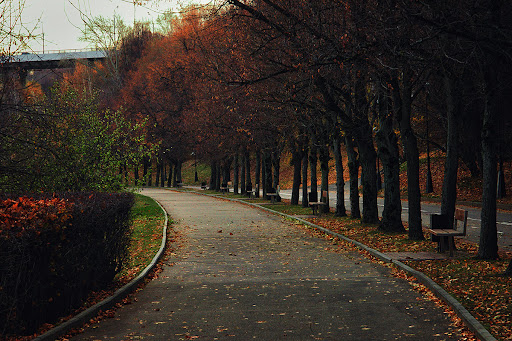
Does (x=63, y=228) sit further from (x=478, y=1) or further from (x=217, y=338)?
(x=478, y=1)

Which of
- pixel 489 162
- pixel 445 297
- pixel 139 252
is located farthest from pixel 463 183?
pixel 445 297

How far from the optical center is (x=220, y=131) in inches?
1700

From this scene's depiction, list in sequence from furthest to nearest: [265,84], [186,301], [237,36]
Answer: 1. [265,84]
2. [237,36]
3. [186,301]

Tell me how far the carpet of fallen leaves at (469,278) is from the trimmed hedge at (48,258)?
507cm

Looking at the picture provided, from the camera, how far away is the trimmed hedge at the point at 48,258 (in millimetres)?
6734

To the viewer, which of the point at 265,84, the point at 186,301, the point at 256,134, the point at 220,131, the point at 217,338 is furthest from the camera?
the point at 220,131

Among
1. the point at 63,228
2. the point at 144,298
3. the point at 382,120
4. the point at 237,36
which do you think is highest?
the point at 237,36

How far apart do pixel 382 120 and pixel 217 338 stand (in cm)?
1382

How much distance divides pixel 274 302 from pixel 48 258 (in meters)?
3.59

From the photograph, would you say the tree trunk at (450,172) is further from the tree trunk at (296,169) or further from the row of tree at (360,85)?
the tree trunk at (296,169)

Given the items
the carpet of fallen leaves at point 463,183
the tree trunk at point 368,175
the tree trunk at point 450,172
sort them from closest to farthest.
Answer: the tree trunk at point 450,172 → the tree trunk at point 368,175 → the carpet of fallen leaves at point 463,183

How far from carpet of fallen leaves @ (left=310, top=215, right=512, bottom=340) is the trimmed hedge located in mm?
5065

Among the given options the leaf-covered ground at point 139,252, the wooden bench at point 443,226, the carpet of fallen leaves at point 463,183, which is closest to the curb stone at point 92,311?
the leaf-covered ground at point 139,252

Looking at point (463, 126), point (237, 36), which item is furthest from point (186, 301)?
point (463, 126)
